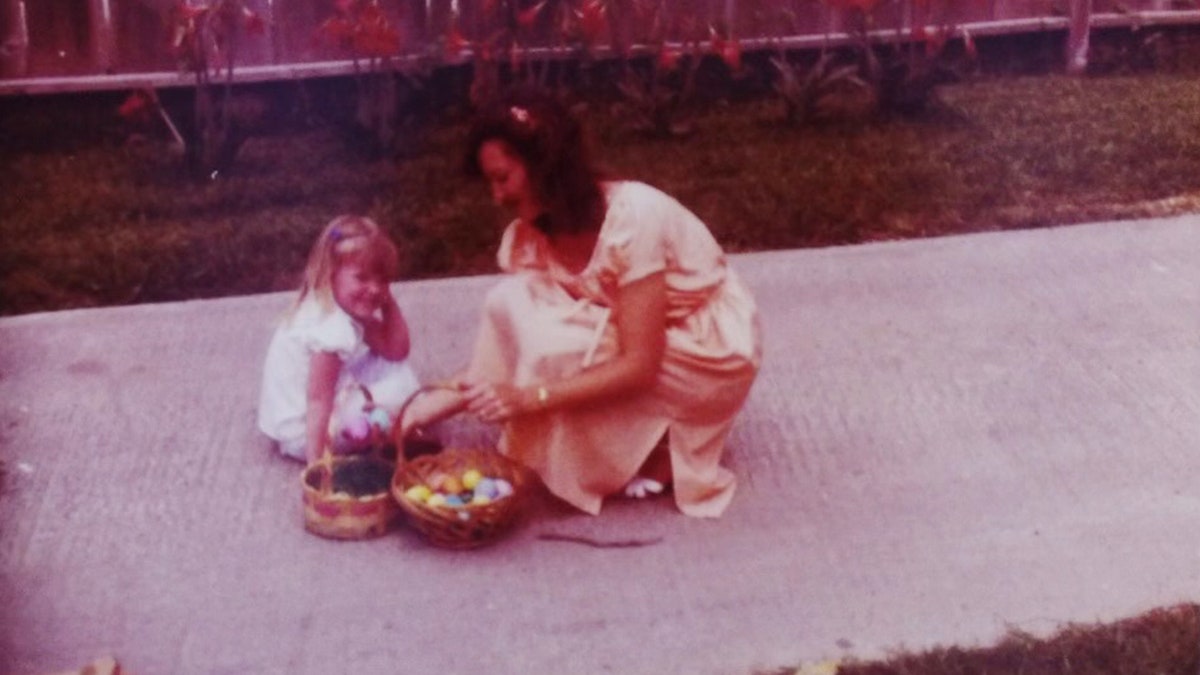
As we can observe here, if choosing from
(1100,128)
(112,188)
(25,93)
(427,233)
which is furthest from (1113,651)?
(25,93)

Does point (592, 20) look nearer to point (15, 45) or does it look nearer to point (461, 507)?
point (15, 45)

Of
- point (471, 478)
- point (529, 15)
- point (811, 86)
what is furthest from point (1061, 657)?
point (811, 86)

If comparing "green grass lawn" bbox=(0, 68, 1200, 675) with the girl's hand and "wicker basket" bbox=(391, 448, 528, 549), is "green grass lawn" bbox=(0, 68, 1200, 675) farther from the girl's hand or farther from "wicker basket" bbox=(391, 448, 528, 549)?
the girl's hand

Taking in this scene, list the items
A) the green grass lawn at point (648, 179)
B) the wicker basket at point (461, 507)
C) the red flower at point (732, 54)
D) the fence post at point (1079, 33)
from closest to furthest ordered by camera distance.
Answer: the wicker basket at point (461, 507), the green grass lawn at point (648, 179), the red flower at point (732, 54), the fence post at point (1079, 33)

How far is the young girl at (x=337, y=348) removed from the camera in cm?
401

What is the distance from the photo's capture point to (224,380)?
15.2 feet

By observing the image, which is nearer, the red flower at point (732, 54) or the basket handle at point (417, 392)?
the basket handle at point (417, 392)

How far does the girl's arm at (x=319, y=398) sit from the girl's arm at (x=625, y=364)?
1.52 ft

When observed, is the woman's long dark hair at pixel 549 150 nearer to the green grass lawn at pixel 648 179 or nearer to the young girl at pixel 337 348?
the young girl at pixel 337 348

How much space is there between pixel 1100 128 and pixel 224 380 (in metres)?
3.55

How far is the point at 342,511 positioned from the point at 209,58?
3338mm

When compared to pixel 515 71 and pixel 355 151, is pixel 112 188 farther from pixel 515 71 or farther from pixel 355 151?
pixel 515 71

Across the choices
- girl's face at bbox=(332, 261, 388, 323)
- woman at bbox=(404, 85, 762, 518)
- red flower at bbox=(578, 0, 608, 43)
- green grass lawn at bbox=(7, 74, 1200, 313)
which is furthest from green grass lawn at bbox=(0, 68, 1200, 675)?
woman at bbox=(404, 85, 762, 518)

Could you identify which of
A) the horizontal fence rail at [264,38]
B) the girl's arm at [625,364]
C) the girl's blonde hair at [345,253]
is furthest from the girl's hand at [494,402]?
the horizontal fence rail at [264,38]
